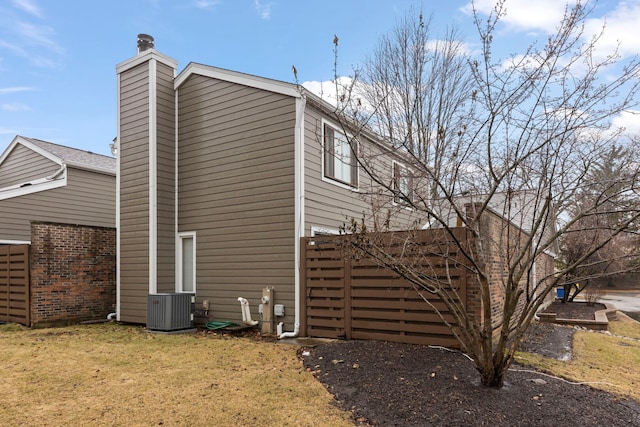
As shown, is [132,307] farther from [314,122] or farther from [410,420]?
[410,420]

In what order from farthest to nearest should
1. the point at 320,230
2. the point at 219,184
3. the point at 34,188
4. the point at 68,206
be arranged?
1. the point at 68,206
2. the point at 34,188
3. the point at 219,184
4. the point at 320,230

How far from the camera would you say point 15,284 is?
389 inches

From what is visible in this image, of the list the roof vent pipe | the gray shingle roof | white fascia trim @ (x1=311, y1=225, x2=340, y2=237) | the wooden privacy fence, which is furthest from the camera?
the gray shingle roof

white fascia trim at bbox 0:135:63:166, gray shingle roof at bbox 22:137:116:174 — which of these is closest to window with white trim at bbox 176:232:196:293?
gray shingle roof at bbox 22:137:116:174

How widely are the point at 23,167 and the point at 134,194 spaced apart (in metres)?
7.94

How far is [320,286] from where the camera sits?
746 cm

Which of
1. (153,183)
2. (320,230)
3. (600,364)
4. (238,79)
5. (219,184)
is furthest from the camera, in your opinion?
(153,183)

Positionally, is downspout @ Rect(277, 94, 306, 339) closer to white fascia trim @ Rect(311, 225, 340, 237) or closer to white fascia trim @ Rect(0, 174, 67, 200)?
white fascia trim @ Rect(311, 225, 340, 237)

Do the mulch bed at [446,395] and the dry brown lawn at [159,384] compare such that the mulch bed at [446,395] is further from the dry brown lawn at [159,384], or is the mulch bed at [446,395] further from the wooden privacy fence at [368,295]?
the wooden privacy fence at [368,295]

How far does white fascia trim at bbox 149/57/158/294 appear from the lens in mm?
9276

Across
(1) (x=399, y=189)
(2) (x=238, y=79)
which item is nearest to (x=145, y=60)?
(2) (x=238, y=79)

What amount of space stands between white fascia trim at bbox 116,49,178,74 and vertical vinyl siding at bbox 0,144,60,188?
530cm

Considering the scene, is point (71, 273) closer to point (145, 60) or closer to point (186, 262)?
point (186, 262)

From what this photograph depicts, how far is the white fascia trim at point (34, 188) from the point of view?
1181 centimetres
